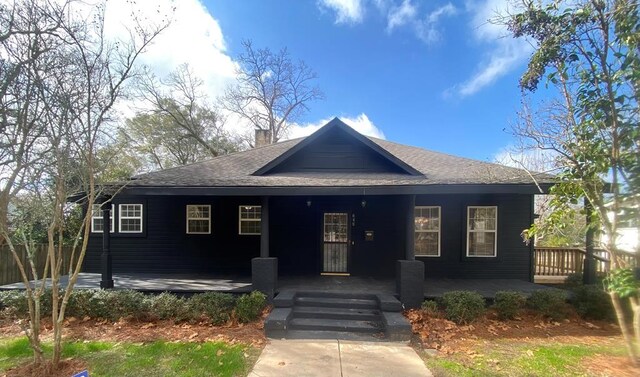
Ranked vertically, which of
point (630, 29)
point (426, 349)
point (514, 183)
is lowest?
point (426, 349)

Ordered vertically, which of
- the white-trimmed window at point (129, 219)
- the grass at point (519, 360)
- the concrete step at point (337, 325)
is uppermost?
the white-trimmed window at point (129, 219)

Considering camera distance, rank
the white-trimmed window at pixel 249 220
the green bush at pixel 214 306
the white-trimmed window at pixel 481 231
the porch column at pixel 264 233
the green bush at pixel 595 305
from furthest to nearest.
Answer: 1. the white-trimmed window at pixel 249 220
2. the white-trimmed window at pixel 481 231
3. the porch column at pixel 264 233
4. the green bush at pixel 595 305
5. the green bush at pixel 214 306

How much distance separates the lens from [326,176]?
26.4 ft

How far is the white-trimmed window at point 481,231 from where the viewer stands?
8992mm

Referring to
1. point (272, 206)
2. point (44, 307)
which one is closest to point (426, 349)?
point (272, 206)

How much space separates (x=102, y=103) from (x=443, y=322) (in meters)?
7.10

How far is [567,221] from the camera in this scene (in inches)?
201

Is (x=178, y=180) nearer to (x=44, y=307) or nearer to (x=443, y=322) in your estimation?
(x=44, y=307)

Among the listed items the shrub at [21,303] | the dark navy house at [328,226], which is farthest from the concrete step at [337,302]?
the shrub at [21,303]

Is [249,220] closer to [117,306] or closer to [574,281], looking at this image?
[117,306]

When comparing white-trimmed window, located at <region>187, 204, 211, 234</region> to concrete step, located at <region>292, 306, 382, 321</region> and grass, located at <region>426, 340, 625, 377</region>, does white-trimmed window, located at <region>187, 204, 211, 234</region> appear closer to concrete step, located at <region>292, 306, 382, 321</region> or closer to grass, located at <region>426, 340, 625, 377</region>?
concrete step, located at <region>292, 306, 382, 321</region>

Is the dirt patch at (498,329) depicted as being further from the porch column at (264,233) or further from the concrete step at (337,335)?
the porch column at (264,233)

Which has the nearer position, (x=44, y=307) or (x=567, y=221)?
(x=567, y=221)

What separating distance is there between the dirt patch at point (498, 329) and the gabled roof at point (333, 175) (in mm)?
2715
